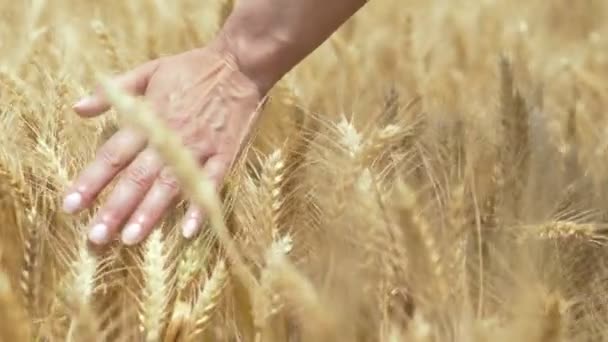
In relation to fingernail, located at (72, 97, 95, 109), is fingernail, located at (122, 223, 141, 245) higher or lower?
lower

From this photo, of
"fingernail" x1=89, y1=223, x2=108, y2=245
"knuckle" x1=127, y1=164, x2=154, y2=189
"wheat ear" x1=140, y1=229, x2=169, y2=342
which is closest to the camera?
"wheat ear" x1=140, y1=229, x2=169, y2=342

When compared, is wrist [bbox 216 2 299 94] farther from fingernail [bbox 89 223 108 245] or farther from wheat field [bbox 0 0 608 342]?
fingernail [bbox 89 223 108 245]

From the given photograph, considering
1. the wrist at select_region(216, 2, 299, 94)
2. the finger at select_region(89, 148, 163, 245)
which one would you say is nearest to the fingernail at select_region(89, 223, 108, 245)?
the finger at select_region(89, 148, 163, 245)

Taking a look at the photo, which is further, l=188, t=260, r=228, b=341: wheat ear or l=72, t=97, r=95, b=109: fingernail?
l=72, t=97, r=95, b=109: fingernail

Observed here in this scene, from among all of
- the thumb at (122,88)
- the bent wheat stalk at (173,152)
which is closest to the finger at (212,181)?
the thumb at (122,88)

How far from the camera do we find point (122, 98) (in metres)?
0.50

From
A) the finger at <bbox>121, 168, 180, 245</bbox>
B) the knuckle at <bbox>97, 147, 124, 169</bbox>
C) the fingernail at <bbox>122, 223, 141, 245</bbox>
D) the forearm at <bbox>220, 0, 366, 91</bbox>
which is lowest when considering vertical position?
the fingernail at <bbox>122, 223, 141, 245</bbox>

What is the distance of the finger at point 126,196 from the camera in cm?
76

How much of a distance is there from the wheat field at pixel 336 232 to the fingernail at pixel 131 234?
1 centimetres

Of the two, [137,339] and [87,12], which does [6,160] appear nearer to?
[137,339]

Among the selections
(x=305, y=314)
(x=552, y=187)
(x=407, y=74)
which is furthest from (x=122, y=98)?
(x=407, y=74)

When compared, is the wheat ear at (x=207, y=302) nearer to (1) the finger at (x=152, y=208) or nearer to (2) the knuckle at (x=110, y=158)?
(1) the finger at (x=152, y=208)

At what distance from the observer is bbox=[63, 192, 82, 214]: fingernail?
2.57 ft

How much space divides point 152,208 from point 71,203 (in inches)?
2.7
